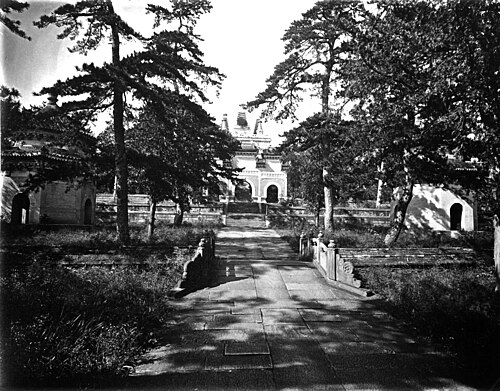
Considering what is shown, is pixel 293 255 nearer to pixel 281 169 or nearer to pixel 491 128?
pixel 491 128

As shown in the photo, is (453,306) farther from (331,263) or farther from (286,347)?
(331,263)

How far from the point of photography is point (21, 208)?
1905 cm

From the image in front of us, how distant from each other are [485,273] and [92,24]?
15138mm

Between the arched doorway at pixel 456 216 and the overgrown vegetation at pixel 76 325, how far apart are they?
Answer: 22027 mm

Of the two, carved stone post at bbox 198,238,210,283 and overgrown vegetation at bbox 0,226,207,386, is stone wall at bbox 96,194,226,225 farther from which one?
overgrown vegetation at bbox 0,226,207,386

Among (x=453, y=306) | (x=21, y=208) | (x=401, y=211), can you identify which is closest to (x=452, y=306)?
(x=453, y=306)

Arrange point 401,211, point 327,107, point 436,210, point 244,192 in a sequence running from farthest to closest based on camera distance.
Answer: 1. point 244,192
2. point 436,210
3. point 327,107
4. point 401,211

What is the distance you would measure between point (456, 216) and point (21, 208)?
90.4 ft

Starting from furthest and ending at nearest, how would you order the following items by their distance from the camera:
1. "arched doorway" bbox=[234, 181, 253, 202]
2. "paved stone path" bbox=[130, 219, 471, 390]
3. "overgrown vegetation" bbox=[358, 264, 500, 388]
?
"arched doorway" bbox=[234, 181, 253, 202], "overgrown vegetation" bbox=[358, 264, 500, 388], "paved stone path" bbox=[130, 219, 471, 390]

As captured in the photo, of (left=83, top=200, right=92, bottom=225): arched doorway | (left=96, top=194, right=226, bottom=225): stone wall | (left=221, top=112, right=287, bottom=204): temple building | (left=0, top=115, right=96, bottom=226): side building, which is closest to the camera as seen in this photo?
(left=0, top=115, right=96, bottom=226): side building

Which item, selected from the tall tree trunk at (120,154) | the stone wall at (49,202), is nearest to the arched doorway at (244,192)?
the stone wall at (49,202)

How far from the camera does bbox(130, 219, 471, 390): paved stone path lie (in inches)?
179

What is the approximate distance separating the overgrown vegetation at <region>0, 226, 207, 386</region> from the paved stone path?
1.42ft

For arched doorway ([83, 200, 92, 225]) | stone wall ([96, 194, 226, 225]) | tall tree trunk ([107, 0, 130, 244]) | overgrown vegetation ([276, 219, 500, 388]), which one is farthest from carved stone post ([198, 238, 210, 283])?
stone wall ([96, 194, 226, 225])
